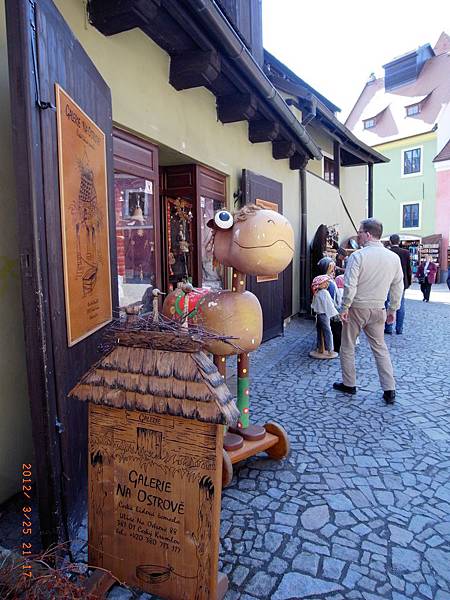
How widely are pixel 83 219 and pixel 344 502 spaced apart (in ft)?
7.41

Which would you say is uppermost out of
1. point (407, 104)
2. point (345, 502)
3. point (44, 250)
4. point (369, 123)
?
point (407, 104)

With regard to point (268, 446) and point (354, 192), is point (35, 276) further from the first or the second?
point (354, 192)

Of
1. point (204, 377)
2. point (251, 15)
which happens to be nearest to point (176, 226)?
point (251, 15)

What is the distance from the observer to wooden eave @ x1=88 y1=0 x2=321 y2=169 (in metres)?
3.01

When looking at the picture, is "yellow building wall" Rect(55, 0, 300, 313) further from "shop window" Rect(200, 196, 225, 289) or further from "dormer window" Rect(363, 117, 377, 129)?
"dormer window" Rect(363, 117, 377, 129)

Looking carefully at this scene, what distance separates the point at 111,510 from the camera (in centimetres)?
166

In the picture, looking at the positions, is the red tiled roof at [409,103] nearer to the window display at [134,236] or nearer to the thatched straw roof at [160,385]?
the window display at [134,236]

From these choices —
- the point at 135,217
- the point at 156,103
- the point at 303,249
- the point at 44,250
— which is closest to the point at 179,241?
the point at 135,217

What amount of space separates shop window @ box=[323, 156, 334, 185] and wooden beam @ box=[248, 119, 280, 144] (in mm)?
5346

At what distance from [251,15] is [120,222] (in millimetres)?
3939

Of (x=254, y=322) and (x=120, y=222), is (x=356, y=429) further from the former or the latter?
(x=120, y=222)

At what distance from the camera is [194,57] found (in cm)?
381

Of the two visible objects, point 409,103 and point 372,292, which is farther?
point 409,103

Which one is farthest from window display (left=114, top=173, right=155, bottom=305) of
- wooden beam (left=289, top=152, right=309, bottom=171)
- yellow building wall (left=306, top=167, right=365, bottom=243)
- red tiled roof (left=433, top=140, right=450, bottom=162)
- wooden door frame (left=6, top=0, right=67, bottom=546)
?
red tiled roof (left=433, top=140, right=450, bottom=162)
